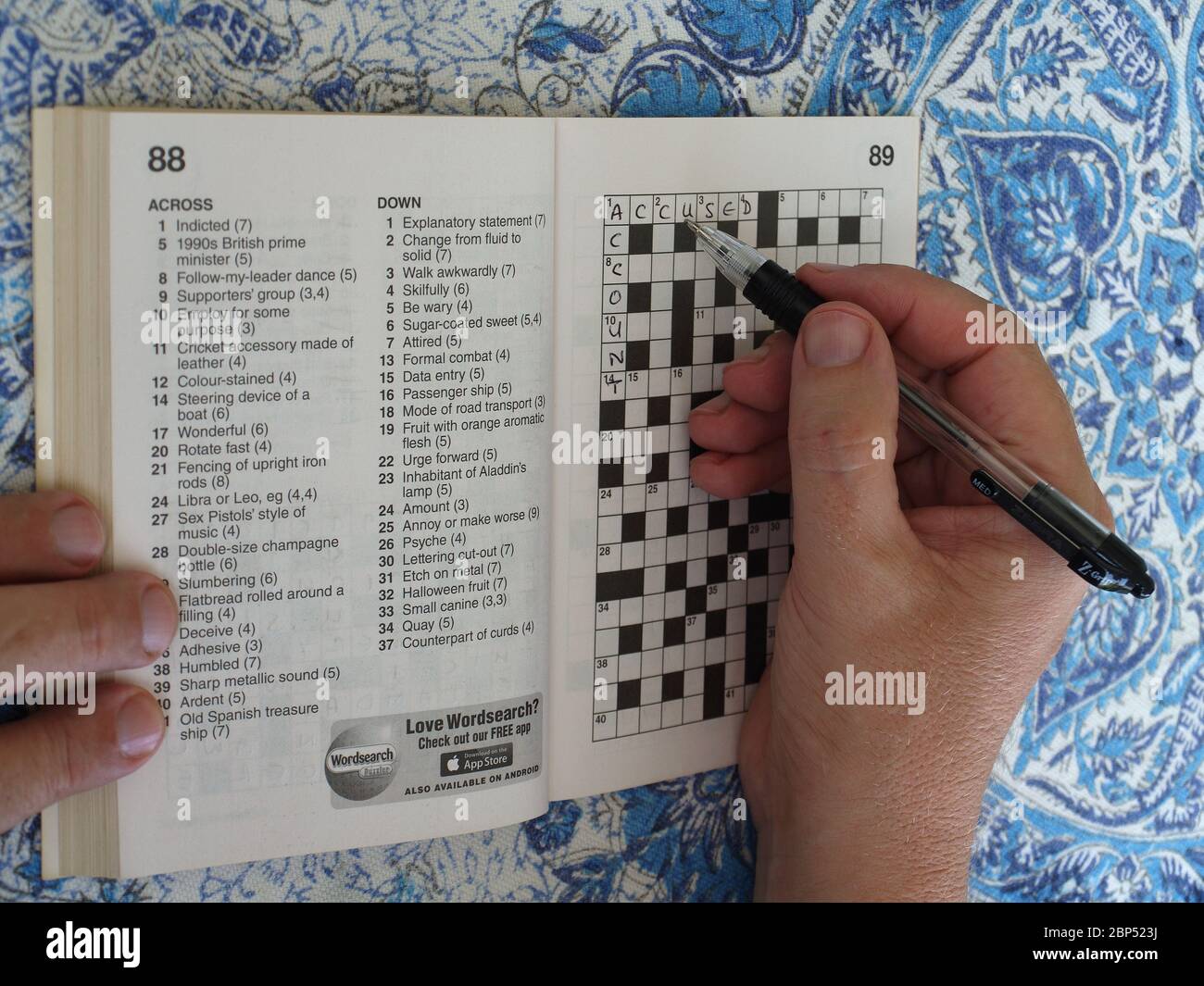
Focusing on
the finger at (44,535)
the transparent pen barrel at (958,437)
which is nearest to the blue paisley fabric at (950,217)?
the finger at (44,535)

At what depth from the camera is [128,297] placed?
0.51 m

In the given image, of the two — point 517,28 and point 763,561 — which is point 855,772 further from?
point 517,28

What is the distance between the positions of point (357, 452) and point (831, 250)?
12.3 inches

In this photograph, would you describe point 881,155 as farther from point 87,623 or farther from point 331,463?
point 87,623

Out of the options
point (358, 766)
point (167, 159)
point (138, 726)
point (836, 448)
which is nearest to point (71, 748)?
point (138, 726)

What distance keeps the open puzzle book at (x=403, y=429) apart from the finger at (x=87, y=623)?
0.05 feet

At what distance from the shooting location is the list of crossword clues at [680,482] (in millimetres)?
595

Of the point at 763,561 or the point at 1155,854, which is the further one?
the point at 1155,854

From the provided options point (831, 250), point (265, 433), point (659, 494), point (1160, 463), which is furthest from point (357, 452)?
point (1160, 463)

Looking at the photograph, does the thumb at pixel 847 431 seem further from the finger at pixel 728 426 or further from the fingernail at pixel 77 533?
the fingernail at pixel 77 533

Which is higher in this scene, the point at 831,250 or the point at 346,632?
the point at 831,250

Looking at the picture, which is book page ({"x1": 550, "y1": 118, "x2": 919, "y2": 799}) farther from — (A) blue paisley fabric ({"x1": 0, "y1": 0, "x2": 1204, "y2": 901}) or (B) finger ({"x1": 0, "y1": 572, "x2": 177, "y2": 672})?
(B) finger ({"x1": 0, "y1": 572, "x2": 177, "y2": 672})
